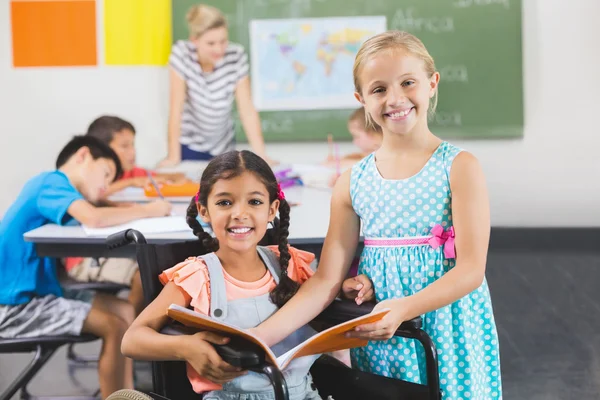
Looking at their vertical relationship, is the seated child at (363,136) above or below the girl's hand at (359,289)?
above

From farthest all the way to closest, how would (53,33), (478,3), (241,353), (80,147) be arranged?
(53,33), (478,3), (80,147), (241,353)

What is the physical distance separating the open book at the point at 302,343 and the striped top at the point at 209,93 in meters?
3.68

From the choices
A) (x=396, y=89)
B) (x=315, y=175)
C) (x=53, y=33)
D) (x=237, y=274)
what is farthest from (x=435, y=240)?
(x=53, y=33)

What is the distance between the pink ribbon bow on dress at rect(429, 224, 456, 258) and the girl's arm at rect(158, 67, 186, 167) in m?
3.70

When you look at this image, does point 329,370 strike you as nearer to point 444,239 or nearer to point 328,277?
point 328,277

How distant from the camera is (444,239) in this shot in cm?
149

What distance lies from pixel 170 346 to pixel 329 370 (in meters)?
0.39

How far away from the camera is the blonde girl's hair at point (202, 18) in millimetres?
4970

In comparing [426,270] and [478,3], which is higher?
[478,3]

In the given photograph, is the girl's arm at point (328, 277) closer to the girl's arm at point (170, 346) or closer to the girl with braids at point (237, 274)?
the girl with braids at point (237, 274)

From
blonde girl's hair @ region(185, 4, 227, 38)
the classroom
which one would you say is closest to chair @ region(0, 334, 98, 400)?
the classroom

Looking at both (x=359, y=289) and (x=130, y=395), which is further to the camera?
(x=359, y=289)

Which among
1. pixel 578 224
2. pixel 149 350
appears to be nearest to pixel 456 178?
pixel 149 350

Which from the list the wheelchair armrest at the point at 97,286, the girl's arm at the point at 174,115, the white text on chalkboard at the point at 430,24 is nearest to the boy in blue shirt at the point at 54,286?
the wheelchair armrest at the point at 97,286
